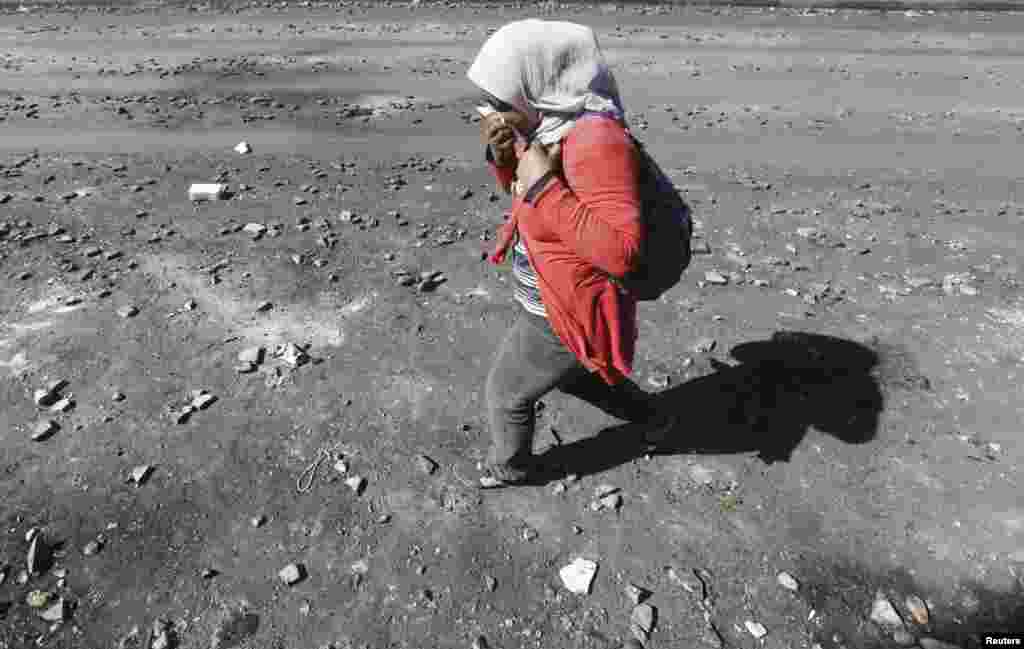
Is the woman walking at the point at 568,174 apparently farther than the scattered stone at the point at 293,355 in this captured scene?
No

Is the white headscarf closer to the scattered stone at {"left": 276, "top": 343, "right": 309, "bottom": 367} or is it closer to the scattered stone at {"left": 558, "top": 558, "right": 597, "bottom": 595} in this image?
the scattered stone at {"left": 558, "top": 558, "right": 597, "bottom": 595}

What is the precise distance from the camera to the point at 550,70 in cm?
235

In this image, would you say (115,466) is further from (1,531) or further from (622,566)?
(622,566)

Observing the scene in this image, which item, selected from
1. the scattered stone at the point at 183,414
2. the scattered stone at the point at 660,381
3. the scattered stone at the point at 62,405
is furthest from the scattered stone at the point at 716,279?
the scattered stone at the point at 62,405

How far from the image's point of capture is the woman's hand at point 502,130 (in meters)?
2.39

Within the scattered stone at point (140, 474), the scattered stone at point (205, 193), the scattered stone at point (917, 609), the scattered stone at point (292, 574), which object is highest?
the scattered stone at point (205, 193)

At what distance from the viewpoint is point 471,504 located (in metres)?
3.51

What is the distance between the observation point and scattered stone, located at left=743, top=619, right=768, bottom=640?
289cm

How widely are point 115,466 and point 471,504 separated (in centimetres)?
202

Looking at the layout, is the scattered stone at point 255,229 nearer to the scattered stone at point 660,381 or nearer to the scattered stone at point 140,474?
the scattered stone at point 140,474

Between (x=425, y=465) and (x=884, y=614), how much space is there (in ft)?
7.68

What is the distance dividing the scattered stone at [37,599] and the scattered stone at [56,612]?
5 cm

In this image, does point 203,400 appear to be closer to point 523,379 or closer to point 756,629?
point 523,379

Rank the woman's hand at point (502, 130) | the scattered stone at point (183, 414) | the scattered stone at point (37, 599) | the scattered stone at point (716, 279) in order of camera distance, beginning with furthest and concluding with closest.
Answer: the scattered stone at point (716, 279) → the scattered stone at point (183, 414) → the scattered stone at point (37, 599) → the woman's hand at point (502, 130)
